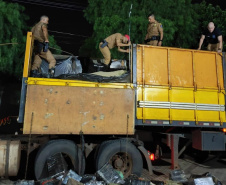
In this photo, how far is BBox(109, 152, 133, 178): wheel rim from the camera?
459 cm

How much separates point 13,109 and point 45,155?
11.2 meters

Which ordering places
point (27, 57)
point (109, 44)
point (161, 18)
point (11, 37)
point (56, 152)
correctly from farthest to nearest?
point (11, 37)
point (161, 18)
point (109, 44)
point (27, 57)
point (56, 152)

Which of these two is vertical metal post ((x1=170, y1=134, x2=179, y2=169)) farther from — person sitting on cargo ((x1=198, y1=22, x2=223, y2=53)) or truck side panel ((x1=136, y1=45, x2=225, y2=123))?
person sitting on cargo ((x1=198, y1=22, x2=223, y2=53))

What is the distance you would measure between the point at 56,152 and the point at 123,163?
1.51 metres

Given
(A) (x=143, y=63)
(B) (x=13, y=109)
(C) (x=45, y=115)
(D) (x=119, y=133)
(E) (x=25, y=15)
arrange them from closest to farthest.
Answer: (C) (x=45, y=115) → (D) (x=119, y=133) → (A) (x=143, y=63) → (E) (x=25, y=15) → (B) (x=13, y=109)

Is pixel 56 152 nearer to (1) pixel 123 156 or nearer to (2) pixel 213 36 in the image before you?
(1) pixel 123 156

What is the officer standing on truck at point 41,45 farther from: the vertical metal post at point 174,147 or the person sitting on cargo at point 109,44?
the vertical metal post at point 174,147

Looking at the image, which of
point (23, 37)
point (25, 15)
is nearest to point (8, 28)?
point (23, 37)

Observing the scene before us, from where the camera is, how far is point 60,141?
14.6ft

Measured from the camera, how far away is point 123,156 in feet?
15.4

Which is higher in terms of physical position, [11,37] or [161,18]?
[161,18]

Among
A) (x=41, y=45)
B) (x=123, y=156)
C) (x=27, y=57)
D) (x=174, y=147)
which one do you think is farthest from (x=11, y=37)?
(x=174, y=147)

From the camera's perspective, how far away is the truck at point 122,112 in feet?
14.2

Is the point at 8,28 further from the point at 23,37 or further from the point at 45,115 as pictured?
the point at 45,115
